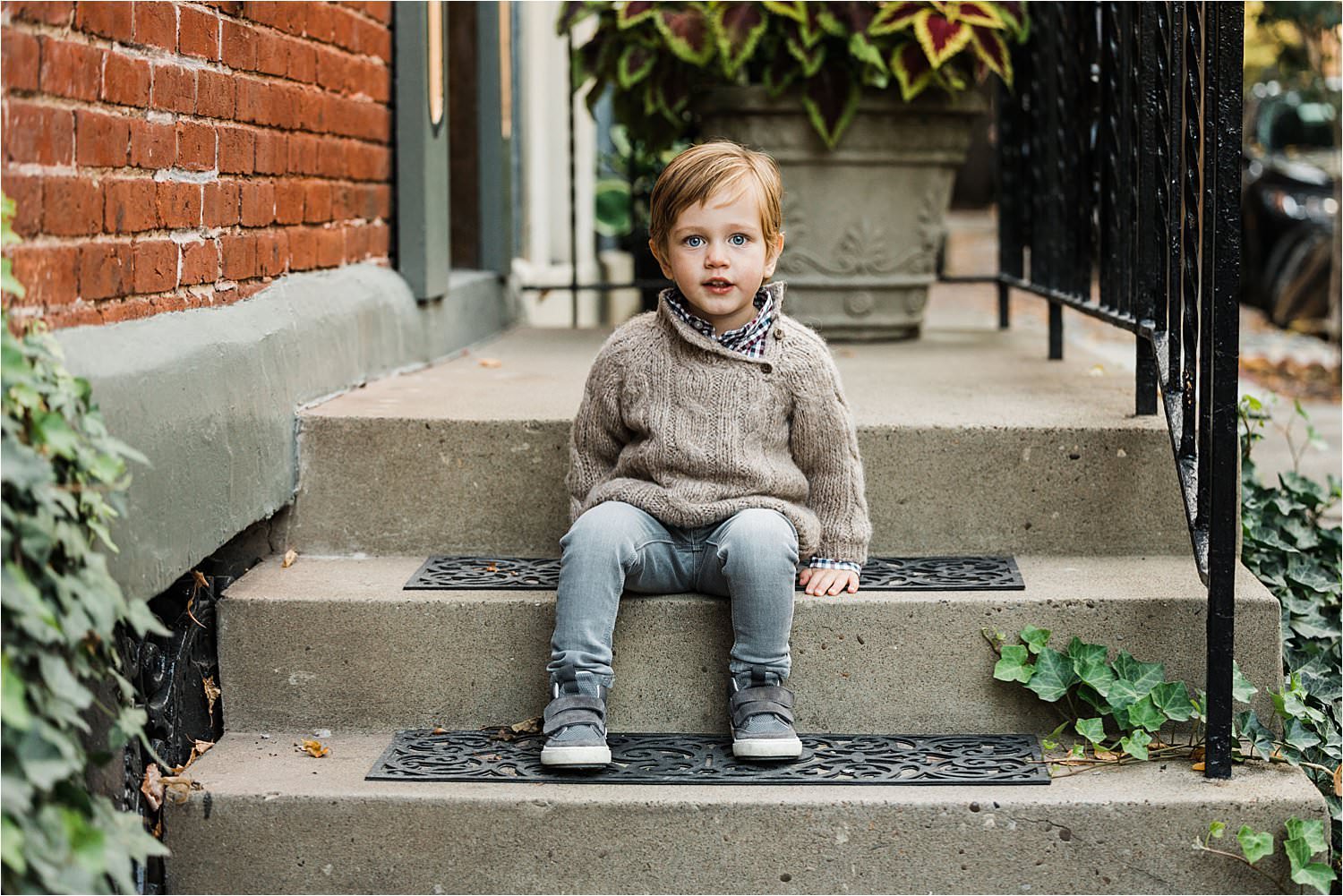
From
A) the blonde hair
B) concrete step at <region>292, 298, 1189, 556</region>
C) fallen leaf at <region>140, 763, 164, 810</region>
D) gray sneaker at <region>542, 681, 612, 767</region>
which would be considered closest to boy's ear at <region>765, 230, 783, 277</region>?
the blonde hair

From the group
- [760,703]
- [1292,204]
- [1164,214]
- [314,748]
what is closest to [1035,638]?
[760,703]

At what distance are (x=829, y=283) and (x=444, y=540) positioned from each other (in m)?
1.78

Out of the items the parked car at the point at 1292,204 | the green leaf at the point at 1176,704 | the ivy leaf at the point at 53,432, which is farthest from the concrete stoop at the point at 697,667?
the parked car at the point at 1292,204

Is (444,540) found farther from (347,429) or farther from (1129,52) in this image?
(1129,52)

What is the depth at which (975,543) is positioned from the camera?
2.76 metres

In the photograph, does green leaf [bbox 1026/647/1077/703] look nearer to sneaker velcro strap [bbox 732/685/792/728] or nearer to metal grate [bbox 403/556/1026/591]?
metal grate [bbox 403/556/1026/591]

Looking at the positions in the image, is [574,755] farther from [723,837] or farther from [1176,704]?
[1176,704]

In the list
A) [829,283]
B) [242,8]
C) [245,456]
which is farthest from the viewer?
[829,283]

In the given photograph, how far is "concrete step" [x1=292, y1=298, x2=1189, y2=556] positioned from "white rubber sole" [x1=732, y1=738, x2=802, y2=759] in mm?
597

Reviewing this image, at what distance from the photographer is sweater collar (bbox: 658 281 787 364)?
100 inches

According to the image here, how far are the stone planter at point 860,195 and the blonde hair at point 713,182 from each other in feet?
5.19

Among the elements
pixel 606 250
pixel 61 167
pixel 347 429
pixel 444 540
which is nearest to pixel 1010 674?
pixel 444 540

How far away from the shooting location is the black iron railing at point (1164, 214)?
Answer: 215 centimetres

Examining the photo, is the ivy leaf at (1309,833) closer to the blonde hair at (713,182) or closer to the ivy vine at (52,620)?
the blonde hair at (713,182)
